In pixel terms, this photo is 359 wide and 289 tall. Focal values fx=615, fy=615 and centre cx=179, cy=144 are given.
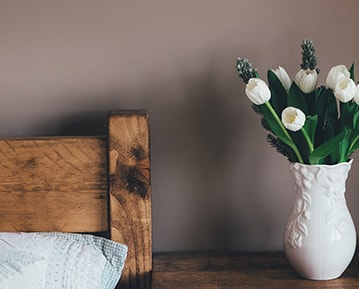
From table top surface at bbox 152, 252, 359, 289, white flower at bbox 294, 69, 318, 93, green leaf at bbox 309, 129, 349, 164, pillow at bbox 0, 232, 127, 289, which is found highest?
white flower at bbox 294, 69, 318, 93

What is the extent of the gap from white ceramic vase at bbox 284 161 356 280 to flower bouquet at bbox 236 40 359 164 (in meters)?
0.03

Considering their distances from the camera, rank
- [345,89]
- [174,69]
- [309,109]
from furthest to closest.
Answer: [174,69] < [309,109] < [345,89]

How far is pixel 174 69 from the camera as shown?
A: 1.55 meters

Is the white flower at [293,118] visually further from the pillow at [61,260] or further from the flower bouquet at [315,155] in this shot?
the pillow at [61,260]

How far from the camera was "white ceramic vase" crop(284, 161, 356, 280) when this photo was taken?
53.0 inches

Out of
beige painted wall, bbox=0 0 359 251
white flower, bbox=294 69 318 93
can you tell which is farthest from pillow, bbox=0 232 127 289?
white flower, bbox=294 69 318 93

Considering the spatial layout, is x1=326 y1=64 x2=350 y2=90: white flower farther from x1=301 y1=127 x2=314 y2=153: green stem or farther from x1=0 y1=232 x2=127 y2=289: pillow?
x1=0 y1=232 x2=127 y2=289: pillow

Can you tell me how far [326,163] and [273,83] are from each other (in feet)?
0.71

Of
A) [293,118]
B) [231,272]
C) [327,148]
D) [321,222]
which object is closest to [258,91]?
[293,118]

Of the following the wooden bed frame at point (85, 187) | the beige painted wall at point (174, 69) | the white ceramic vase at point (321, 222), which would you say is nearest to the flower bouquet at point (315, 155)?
the white ceramic vase at point (321, 222)

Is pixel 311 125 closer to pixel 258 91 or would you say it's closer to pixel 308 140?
pixel 308 140

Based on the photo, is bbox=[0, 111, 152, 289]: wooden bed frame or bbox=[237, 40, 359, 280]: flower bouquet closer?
bbox=[237, 40, 359, 280]: flower bouquet

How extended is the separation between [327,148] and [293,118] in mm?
104

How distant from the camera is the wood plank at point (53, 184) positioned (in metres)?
1.45
